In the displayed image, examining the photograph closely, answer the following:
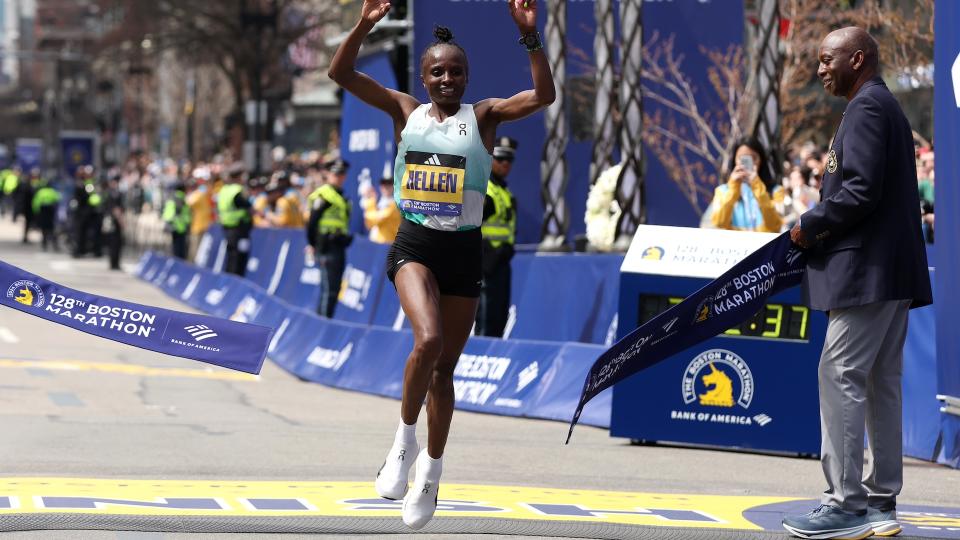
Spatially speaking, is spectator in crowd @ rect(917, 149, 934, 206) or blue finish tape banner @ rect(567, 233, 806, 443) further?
spectator in crowd @ rect(917, 149, 934, 206)

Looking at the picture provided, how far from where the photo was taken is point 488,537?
715 centimetres

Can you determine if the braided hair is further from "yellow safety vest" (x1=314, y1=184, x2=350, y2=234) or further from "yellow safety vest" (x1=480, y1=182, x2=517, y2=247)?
"yellow safety vest" (x1=314, y1=184, x2=350, y2=234)

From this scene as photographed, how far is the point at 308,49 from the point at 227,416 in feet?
133

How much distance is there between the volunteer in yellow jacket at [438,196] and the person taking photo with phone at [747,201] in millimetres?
5446

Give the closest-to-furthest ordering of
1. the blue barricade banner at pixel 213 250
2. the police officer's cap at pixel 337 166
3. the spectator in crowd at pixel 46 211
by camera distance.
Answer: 1. the police officer's cap at pixel 337 166
2. the blue barricade banner at pixel 213 250
3. the spectator in crowd at pixel 46 211

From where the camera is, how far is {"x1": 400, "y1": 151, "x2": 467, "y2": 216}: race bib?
7.35m

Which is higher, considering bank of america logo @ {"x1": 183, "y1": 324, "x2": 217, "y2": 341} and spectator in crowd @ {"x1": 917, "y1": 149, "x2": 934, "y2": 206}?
spectator in crowd @ {"x1": 917, "y1": 149, "x2": 934, "y2": 206}

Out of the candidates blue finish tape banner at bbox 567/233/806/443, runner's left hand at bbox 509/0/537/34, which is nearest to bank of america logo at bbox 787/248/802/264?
blue finish tape banner at bbox 567/233/806/443

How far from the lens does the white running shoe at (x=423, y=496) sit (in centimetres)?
702

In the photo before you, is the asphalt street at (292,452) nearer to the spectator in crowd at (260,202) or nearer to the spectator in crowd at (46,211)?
the spectator in crowd at (260,202)

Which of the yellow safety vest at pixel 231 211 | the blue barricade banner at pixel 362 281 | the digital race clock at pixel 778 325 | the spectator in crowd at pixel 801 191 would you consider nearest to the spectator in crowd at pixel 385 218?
the blue barricade banner at pixel 362 281

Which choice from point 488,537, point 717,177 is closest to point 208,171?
point 717,177

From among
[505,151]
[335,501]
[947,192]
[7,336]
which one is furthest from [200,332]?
[7,336]

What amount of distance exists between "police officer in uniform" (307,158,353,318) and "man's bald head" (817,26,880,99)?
1263 centimetres
